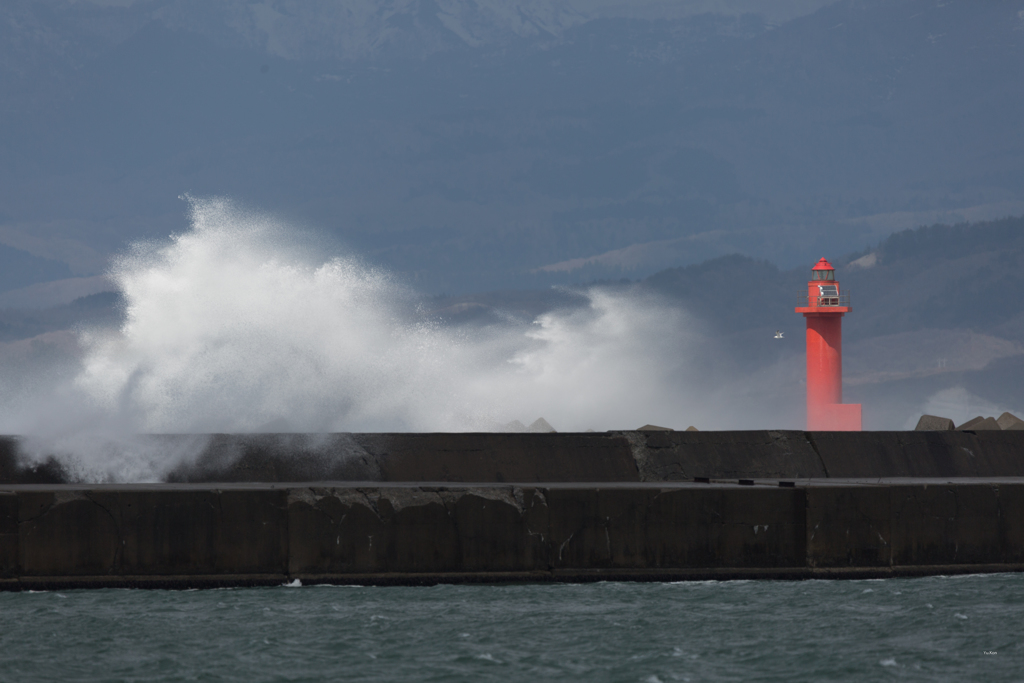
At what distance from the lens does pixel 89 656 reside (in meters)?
8.55

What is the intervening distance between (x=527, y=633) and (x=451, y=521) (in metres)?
1.65

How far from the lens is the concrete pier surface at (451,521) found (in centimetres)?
1027

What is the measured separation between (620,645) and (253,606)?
2.78 meters

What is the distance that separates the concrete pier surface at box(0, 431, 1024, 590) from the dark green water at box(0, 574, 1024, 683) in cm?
20

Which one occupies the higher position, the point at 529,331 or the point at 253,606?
the point at 529,331

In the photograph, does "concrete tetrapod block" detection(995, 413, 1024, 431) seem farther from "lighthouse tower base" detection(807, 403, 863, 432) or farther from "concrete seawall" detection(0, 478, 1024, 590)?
"concrete seawall" detection(0, 478, 1024, 590)

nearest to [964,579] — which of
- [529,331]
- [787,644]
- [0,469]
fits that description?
[787,644]

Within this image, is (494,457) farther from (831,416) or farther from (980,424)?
(831,416)

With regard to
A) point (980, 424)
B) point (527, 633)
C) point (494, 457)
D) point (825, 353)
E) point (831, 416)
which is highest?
point (825, 353)

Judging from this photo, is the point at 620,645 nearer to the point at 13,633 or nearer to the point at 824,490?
the point at 824,490

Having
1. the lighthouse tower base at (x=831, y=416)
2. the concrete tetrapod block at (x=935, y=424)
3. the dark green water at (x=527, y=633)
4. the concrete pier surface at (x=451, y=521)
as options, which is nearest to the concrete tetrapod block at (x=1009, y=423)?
the concrete tetrapod block at (x=935, y=424)

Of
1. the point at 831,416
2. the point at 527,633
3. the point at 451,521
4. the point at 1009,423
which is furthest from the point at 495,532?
the point at 831,416

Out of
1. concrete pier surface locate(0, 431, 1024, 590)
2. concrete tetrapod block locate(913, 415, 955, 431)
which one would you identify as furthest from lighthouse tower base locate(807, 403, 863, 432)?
concrete pier surface locate(0, 431, 1024, 590)

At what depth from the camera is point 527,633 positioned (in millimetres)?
9273
